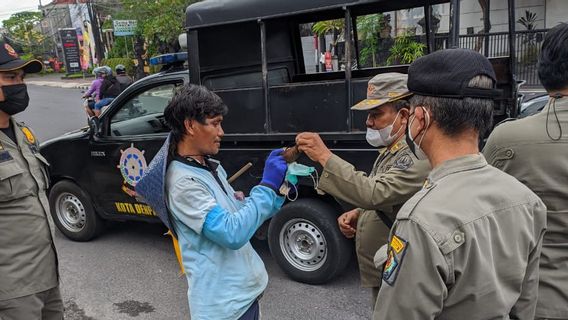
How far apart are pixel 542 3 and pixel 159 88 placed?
15.7 meters

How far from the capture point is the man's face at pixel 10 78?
248cm

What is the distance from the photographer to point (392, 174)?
2.01m

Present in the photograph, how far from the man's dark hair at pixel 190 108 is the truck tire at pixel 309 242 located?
1922mm

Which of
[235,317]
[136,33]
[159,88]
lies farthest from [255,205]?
[136,33]

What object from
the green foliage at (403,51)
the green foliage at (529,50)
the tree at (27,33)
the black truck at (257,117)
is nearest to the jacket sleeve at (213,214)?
the black truck at (257,117)

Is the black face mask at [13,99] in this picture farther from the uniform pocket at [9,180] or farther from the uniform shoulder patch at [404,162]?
the uniform shoulder patch at [404,162]

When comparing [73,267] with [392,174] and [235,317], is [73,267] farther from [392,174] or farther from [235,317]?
[392,174]

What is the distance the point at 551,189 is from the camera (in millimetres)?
1583

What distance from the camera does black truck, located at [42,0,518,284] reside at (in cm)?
346

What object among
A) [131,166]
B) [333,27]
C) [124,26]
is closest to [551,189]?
[131,166]

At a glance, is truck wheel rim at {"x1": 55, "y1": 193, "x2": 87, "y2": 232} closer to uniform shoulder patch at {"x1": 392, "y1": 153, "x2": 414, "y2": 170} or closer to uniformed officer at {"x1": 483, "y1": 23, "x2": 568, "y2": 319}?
uniform shoulder patch at {"x1": 392, "y1": 153, "x2": 414, "y2": 170}

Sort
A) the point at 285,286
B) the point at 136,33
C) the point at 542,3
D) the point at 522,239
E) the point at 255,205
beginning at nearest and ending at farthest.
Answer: the point at 522,239 < the point at 255,205 < the point at 285,286 < the point at 542,3 < the point at 136,33

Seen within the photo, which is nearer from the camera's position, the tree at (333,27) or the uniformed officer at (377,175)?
the uniformed officer at (377,175)

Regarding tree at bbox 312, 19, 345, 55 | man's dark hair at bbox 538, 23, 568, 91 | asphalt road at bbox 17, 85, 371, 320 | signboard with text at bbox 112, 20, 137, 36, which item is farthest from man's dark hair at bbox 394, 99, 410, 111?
signboard with text at bbox 112, 20, 137, 36
